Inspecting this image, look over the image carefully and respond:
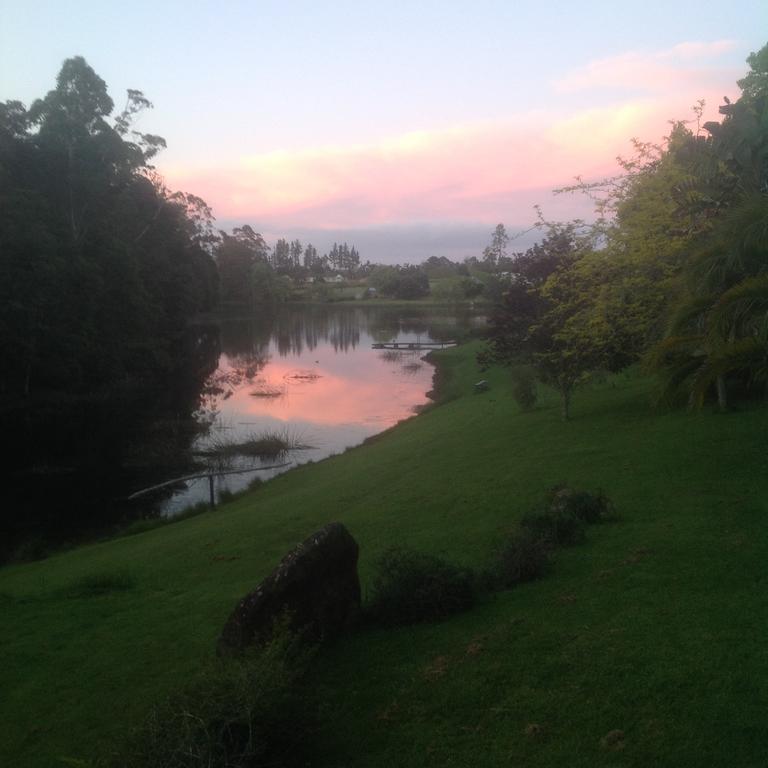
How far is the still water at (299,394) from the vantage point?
93.3 feet

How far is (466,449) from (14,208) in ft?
100

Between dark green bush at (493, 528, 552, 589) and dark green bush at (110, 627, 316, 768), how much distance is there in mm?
3183

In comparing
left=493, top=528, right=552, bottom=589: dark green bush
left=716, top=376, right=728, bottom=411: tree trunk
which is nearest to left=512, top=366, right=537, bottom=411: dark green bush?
left=716, top=376, right=728, bottom=411: tree trunk

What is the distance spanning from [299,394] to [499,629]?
3936 cm

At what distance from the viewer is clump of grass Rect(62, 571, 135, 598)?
37.4ft

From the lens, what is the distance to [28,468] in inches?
1117

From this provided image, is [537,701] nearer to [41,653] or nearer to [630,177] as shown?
[41,653]

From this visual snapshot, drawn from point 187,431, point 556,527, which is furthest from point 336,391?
point 556,527

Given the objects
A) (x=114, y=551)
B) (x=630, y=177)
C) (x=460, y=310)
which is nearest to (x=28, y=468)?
(x=114, y=551)

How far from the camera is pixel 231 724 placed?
15.9 feet

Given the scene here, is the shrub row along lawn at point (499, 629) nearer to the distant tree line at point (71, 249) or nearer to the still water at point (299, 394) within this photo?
the still water at point (299, 394)

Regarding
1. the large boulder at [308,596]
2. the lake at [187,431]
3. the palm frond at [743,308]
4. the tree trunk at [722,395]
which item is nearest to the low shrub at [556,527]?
the large boulder at [308,596]

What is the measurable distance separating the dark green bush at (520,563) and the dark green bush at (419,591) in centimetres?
49

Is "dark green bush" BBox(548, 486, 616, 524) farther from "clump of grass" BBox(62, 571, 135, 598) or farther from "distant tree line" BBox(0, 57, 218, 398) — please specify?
"distant tree line" BBox(0, 57, 218, 398)
